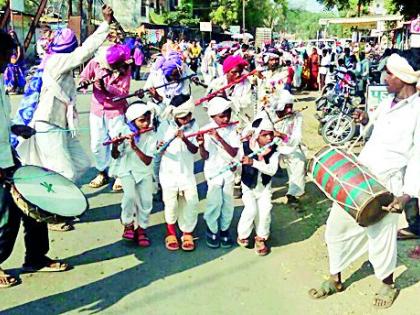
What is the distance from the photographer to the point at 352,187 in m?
3.82

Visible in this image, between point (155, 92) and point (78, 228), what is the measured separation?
6.65 ft

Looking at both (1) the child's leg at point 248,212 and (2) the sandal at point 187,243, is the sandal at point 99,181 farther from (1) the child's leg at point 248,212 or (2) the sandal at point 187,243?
(1) the child's leg at point 248,212

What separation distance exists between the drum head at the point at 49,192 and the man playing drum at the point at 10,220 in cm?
12

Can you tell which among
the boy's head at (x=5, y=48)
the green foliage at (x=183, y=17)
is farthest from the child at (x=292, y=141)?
the green foliage at (x=183, y=17)

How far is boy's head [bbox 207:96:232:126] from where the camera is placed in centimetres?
489

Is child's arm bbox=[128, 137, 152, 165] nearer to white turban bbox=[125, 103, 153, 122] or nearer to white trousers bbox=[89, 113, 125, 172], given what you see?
white turban bbox=[125, 103, 153, 122]

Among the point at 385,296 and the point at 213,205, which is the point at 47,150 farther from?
the point at 385,296

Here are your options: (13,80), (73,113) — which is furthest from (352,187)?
(13,80)

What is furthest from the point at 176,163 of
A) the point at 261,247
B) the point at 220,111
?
the point at 261,247

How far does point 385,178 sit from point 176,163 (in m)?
1.86

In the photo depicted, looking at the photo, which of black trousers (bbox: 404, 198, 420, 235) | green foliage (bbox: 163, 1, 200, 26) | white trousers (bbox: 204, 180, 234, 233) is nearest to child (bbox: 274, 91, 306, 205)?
white trousers (bbox: 204, 180, 234, 233)

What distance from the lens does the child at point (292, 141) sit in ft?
19.9

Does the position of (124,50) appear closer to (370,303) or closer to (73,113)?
(73,113)

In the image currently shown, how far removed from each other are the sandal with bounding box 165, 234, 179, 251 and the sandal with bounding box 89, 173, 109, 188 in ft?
6.73
